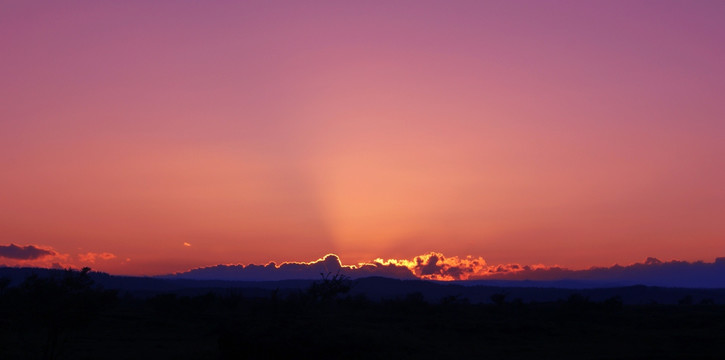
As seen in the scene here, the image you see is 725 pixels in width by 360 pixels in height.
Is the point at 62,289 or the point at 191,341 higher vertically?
the point at 62,289

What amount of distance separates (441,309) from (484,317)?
6727 mm

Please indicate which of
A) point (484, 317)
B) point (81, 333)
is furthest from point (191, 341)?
point (484, 317)

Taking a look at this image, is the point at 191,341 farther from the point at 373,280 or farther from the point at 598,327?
the point at 373,280

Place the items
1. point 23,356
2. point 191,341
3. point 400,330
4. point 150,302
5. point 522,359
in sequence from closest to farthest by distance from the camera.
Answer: point 23,356
point 522,359
point 191,341
point 400,330
point 150,302

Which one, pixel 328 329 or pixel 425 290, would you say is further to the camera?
pixel 425 290

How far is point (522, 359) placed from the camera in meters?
33.2

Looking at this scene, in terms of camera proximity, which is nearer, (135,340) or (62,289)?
(62,289)

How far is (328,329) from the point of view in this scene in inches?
1257

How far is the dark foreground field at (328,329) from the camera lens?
91.3 ft

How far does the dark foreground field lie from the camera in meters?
27.8

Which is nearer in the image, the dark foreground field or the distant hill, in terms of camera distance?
the dark foreground field

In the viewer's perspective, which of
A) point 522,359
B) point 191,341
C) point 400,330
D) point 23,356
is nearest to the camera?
point 23,356

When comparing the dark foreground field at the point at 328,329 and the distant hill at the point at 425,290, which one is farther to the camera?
the distant hill at the point at 425,290

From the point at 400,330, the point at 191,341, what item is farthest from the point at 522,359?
the point at 191,341
